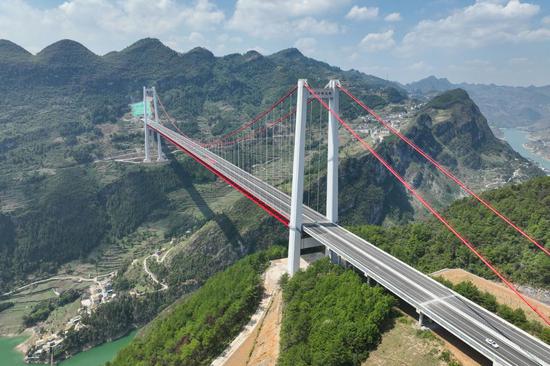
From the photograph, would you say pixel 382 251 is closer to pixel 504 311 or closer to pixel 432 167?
pixel 504 311

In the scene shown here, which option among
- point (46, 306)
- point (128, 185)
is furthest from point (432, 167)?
point (46, 306)

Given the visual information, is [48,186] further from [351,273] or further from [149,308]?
[351,273]

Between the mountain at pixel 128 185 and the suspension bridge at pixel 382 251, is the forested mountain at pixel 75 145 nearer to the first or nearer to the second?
the mountain at pixel 128 185

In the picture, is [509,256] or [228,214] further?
[228,214]

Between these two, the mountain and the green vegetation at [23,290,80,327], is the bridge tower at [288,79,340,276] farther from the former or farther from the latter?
the green vegetation at [23,290,80,327]

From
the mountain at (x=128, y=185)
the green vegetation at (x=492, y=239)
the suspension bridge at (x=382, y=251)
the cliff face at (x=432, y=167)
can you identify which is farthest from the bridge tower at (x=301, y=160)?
the cliff face at (x=432, y=167)

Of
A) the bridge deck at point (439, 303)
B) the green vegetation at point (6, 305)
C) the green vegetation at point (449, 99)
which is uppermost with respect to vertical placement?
the green vegetation at point (449, 99)

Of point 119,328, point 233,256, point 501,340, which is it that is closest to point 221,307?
point 501,340
